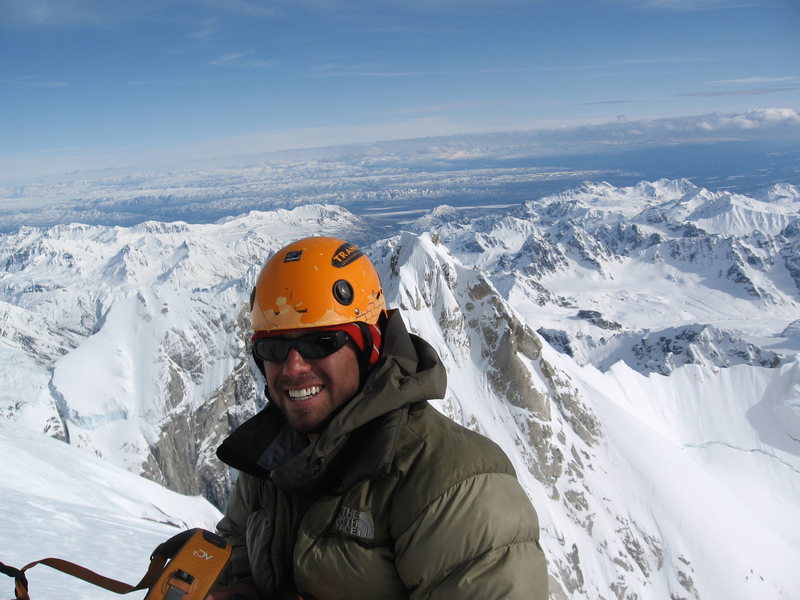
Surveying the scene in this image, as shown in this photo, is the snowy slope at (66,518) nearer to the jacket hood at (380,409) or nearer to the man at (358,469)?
the man at (358,469)

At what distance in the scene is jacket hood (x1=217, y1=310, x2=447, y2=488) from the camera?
3.36 meters

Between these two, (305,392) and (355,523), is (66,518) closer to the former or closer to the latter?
(305,392)

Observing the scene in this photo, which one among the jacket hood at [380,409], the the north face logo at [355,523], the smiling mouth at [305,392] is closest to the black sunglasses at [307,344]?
the smiling mouth at [305,392]

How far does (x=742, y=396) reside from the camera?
145m

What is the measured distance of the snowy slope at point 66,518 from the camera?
299 inches

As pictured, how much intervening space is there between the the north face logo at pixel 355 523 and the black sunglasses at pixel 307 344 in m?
1.14

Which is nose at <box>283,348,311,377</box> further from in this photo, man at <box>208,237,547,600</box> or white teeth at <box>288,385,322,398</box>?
white teeth at <box>288,385,322,398</box>

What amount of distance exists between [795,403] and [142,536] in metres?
172

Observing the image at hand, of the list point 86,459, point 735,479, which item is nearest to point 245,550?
point 86,459

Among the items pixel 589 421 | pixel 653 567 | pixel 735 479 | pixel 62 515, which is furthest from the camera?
pixel 735 479

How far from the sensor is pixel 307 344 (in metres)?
3.82

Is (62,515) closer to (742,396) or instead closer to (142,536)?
(142,536)

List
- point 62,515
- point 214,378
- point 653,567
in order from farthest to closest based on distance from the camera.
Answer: point 214,378, point 653,567, point 62,515

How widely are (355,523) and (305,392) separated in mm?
1006
